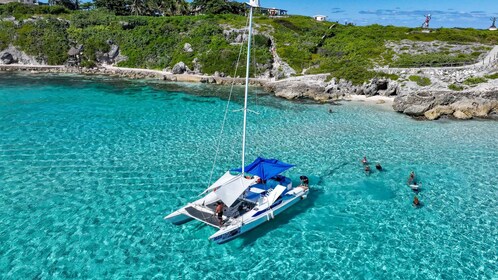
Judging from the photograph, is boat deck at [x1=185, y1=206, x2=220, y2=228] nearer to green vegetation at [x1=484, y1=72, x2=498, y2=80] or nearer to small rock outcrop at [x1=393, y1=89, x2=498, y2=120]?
small rock outcrop at [x1=393, y1=89, x2=498, y2=120]

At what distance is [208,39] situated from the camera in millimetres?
82062

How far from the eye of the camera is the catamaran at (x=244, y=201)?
62.2 feet

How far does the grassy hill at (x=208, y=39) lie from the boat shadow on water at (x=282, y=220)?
45962mm

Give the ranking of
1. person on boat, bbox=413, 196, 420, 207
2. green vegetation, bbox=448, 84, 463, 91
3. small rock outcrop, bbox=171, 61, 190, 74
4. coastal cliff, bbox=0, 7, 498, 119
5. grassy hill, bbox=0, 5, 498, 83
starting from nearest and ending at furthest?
person on boat, bbox=413, 196, 420, 207 → green vegetation, bbox=448, 84, 463, 91 → coastal cliff, bbox=0, 7, 498, 119 → grassy hill, bbox=0, 5, 498, 83 → small rock outcrop, bbox=171, 61, 190, 74

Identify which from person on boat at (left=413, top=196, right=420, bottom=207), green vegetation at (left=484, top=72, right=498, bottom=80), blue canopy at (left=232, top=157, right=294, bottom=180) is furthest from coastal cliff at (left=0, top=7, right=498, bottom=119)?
blue canopy at (left=232, top=157, right=294, bottom=180)

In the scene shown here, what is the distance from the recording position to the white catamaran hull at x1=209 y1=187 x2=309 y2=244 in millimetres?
18266

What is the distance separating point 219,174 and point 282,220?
7706mm

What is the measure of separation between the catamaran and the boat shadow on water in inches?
15.5

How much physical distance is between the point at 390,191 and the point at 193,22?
80.0m

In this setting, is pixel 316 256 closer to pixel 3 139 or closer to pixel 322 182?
pixel 322 182

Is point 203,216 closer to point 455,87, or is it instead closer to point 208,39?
point 455,87

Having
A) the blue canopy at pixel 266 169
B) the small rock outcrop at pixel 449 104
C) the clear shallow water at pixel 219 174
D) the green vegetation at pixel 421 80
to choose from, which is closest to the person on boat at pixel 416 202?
the clear shallow water at pixel 219 174

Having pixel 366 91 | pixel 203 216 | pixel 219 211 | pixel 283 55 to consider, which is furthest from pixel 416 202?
pixel 283 55

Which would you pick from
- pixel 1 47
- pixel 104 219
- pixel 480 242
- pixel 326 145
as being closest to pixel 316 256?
pixel 480 242
